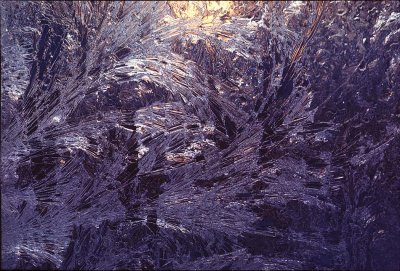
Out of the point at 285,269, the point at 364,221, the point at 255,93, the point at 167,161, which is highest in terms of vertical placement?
the point at 255,93

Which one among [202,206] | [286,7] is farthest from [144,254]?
[286,7]

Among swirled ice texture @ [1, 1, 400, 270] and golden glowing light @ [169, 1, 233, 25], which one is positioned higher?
golden glowing light @ [169, 1, 233, 25]

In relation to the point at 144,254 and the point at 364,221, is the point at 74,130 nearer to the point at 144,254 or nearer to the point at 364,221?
the point at 144,254

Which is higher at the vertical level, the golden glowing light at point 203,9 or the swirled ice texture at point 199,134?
the golden glowing light at point 203,9

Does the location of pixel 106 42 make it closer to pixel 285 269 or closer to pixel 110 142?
pixel 110 142

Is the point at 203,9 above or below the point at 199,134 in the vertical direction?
above

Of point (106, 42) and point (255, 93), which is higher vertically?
point (106, 42)
